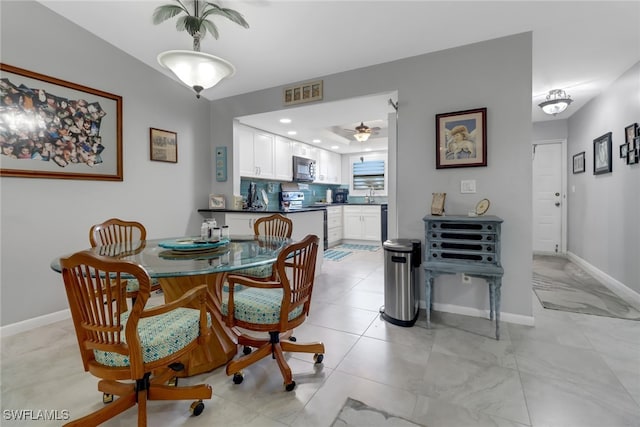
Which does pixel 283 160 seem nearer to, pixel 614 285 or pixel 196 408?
pixel 196 408

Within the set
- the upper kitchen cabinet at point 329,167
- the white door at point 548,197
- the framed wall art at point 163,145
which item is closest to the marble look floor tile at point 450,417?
the framed wall art at point 163,145

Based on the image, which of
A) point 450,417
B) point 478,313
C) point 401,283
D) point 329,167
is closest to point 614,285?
point 478,313

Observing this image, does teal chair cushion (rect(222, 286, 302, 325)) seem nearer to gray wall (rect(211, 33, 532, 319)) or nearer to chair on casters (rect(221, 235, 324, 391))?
chair on casters (rect(221, 235, 324, 391))

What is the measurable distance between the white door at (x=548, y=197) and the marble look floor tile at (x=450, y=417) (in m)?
4.81

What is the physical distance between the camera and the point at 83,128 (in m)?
2.83

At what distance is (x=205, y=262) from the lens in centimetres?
158

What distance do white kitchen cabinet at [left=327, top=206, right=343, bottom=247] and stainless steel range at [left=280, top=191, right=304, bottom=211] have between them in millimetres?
639

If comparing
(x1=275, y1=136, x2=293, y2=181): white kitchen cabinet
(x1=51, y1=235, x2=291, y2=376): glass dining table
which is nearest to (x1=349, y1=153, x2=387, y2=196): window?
(x1=275, y1=136, x2=293, y2=181): white kitchen cabinet

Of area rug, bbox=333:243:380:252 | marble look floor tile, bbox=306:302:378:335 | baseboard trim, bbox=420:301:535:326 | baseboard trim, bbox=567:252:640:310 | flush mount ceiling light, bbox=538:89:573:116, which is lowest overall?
marble look floor tile, bbox=306:302:378:335

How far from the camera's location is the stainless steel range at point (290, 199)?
5.72 m

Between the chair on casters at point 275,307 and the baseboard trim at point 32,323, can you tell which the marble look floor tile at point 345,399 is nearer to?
the chair on casters at point 275,307

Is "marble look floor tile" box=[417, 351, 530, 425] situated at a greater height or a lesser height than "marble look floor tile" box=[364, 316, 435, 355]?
lesser

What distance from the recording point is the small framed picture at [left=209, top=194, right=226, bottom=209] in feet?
13.3

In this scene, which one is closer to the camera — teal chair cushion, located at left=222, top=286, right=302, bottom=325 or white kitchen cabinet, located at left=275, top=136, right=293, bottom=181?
teal chair cushion, located at left=222, top=286, right=302, bottom=325
